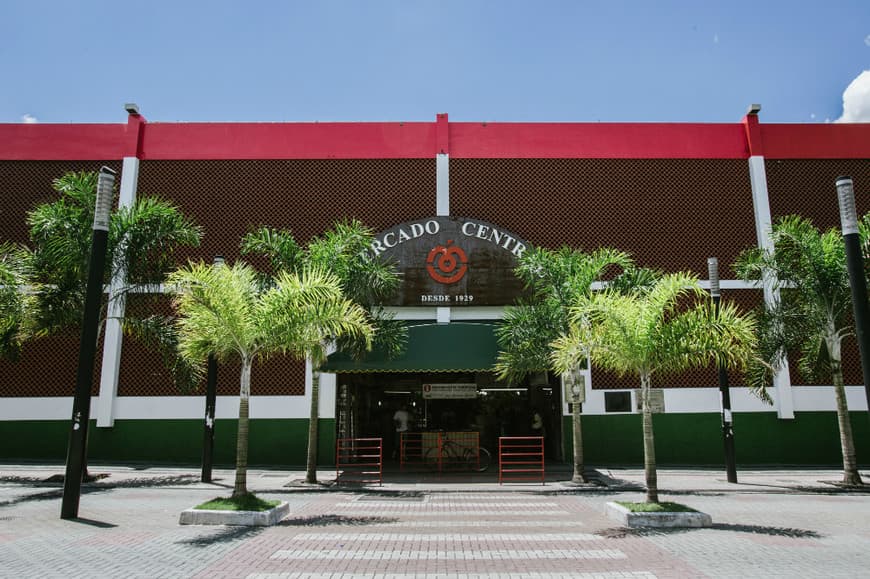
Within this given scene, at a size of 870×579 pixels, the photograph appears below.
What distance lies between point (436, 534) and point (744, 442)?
14386mm

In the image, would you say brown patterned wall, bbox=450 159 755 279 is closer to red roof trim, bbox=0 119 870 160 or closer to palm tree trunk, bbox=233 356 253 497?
red roof trim, bbox=0 119 870 160

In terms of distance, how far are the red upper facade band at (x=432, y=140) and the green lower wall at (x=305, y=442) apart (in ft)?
29.4

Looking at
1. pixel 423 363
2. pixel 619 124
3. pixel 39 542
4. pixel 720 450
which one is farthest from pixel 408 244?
pixel 39 542

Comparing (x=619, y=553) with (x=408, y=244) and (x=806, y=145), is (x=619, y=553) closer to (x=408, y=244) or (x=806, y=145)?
(x=408, y=244)

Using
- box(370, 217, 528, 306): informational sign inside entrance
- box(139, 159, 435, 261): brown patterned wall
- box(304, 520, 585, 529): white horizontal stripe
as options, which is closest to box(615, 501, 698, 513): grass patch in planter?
box(304, 520, 585, 529): white horizontal stripe

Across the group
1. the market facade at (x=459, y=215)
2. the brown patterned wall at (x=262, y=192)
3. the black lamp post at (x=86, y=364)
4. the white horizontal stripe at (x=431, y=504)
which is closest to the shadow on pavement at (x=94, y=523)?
the black lamp post at (x=86, y=364)

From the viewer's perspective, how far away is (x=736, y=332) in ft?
34.4

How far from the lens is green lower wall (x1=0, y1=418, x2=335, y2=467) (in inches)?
783

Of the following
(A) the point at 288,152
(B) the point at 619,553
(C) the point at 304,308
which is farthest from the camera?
(A) the point at 288,152

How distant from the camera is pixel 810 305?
16375mm

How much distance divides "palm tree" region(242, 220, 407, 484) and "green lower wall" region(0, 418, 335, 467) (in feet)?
13.0

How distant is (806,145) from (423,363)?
1563cm

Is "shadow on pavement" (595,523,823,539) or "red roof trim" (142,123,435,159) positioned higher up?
"red roof trim" (142,123,435,159)

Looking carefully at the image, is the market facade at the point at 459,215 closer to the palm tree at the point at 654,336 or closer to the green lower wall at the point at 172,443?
the green lower wall at the point at 172,443
